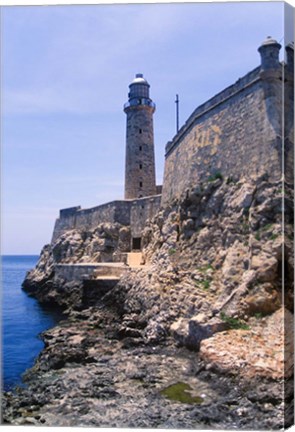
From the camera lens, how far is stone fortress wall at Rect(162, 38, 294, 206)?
1123cm

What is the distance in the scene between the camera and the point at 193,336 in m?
11.5

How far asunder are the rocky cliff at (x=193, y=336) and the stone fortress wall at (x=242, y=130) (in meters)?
0.56

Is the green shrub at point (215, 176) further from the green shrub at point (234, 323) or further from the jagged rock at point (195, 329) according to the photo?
the green shrub at point (234, 323)

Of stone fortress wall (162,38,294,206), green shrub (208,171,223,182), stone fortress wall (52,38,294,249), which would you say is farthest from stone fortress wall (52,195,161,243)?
green shrub (208,171,223,182)

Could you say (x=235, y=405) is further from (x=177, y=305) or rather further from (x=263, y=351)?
(x=177, y=305)

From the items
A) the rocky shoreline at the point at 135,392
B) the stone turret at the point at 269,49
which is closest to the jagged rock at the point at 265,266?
the rocky shoreline at the point at 135,392

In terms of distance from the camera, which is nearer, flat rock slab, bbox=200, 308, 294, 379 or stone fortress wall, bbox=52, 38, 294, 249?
flat rock slab, bbox=200, 308, 294, 379

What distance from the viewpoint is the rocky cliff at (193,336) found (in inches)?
315

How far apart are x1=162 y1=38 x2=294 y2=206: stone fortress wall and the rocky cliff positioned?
1.83 ft

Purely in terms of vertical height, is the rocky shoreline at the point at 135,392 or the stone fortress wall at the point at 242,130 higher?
the stone fortress wall at the point at 242,130

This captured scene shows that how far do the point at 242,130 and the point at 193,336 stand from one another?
20.1 feet

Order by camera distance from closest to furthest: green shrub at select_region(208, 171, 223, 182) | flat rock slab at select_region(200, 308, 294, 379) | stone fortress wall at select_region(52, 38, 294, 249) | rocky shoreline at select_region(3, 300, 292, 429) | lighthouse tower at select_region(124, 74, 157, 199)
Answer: rocky shoreline at select_region(3, 300, 292, 429)
flat rock slab at select_region(200, 308, 294, 379)
stone fortress wall at select_region(52, 38, 294, 249)
green shrub at select_region(208, 171, 223, 182)
lighthouse tower at select_region(124, 74, 157, 199)

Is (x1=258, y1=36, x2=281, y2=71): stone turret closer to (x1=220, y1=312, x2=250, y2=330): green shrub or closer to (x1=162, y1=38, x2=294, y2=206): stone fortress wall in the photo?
(x1=162, y1=38, x2=294, y2=206): stone fortress wall

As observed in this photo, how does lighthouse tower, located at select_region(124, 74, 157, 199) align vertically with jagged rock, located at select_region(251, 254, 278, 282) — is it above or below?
above
